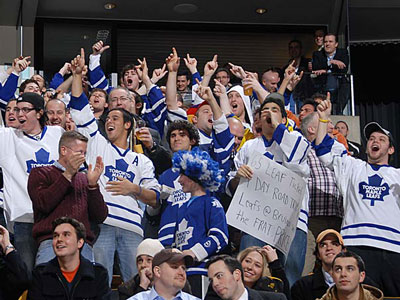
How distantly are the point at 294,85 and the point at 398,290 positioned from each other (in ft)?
15.2

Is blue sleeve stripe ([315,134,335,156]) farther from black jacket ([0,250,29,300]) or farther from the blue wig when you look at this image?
black jacket ([0,250,29,300])

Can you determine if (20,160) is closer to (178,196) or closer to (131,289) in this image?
(178,196)

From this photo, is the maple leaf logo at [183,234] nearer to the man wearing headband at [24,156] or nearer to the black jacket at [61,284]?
the black jacket at [61,284]

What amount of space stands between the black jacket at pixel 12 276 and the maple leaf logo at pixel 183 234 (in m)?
1.22

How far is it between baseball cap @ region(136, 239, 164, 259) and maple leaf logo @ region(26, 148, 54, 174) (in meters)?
1.15

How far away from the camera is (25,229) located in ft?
24.9

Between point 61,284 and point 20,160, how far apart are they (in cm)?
154

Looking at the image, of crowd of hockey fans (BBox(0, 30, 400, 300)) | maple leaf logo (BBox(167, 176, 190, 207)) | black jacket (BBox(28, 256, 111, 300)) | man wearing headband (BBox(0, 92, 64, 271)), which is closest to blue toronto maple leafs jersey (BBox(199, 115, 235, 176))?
crowd of hockey fans (BBox(0, 30, 400, 300))

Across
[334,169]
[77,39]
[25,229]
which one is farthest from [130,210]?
[77,39]

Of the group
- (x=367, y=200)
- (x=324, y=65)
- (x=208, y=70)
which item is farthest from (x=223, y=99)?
(x=324, y=65)

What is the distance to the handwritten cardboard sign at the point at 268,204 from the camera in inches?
317

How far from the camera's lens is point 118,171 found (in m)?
8.07

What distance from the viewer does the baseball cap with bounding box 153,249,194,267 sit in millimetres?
6570

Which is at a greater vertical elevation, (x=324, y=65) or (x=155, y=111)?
(x=324, y=65)
